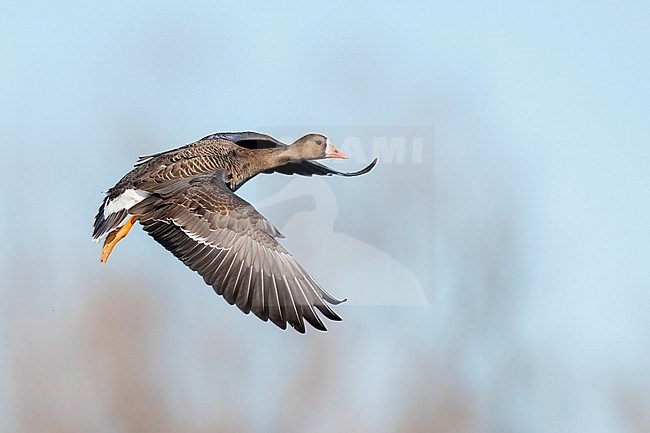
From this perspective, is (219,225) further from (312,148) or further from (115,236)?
(312,148)

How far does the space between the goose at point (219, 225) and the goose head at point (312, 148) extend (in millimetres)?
251

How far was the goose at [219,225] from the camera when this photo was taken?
9367mm

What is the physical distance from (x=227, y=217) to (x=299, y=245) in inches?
153

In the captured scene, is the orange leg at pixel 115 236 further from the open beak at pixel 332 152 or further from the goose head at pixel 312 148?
the open beak at pixel 332 152

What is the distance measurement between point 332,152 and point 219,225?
1706mm

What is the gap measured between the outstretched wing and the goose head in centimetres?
98

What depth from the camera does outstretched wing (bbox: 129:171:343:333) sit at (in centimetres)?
935

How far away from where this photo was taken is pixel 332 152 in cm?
1108

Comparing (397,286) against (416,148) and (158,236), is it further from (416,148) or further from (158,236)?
(158,236)

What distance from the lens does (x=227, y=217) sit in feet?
32.1

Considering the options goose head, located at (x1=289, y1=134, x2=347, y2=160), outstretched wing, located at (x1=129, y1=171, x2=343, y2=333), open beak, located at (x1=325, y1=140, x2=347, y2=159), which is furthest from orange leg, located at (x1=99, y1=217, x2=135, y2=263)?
open beak, located at (x1=325, y1=140, x2=347, y2=159)

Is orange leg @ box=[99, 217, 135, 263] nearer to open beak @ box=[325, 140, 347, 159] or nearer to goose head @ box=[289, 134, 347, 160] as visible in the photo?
→ goose head @ box=[289, 134, 347, 160]

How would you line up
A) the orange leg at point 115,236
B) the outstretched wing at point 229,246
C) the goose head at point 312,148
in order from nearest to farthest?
the outstretched wing at point 229,246, the orange leg at point 115,236, the goose head at point 312,148

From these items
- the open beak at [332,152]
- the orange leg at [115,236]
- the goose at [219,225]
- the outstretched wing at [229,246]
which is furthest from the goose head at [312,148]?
the orange leg at [115,236]
